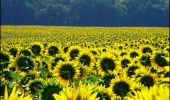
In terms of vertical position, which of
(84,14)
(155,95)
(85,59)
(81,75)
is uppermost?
(84,14)

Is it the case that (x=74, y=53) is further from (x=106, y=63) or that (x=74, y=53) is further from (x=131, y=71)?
(x=131, y=71)

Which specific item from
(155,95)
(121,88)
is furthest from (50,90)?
(155,95)

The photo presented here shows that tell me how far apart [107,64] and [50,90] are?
3.67 metres

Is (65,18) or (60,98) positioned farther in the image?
(65,18)

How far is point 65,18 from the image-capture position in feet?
393

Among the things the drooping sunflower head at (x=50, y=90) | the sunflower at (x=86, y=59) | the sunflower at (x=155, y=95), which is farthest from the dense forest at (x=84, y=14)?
the sunflower at (x=155, y=95)

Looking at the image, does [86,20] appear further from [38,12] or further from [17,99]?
[17,99]

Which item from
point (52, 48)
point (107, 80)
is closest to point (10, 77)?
point (107, 80)

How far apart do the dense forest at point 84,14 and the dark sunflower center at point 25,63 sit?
359ft

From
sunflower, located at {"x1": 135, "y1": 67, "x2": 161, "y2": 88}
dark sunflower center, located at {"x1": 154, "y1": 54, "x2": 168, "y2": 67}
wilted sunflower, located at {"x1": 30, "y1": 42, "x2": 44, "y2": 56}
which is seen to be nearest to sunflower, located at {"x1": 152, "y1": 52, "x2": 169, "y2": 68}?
dark sunflower center, located at {"x1": 154, "y1": 54, "x2": 168, "y2": 67}

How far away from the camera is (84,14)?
125562mm

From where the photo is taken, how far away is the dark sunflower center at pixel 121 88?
4.91 metres

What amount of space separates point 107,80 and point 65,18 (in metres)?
115

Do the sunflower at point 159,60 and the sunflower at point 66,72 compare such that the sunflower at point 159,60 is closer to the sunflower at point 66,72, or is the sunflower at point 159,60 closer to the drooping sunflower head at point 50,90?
the sunflower at point 66,72
